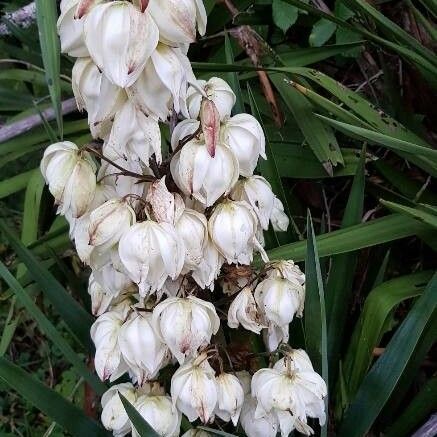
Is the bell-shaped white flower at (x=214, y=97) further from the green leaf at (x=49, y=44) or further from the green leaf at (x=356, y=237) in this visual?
the green leaf at (x=356, y=237)

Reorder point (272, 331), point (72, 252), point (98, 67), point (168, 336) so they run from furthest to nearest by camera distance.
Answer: point (72, 252) → point (272, 331) → point (168, 336) → point (98, 67)

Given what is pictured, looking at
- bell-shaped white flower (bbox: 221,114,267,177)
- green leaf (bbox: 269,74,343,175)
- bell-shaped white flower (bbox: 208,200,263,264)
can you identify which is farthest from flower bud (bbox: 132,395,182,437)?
green leaf (bbox: 269,74,343,175)

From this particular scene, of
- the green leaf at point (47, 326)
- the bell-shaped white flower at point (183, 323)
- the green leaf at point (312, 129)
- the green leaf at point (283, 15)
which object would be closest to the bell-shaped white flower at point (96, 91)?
the bell-shaped white flower at point (183, 323)

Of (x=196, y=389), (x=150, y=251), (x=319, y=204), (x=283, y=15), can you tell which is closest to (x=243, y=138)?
(x=150, y=251)

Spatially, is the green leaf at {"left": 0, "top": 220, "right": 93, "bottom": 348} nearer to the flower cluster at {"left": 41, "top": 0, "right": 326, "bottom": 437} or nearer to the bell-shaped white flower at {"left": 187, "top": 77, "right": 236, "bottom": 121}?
the flower cluster at {"left": 41, "top": 0, "right": 326, "bottom": 437}

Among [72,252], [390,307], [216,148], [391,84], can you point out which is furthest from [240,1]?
[216,148]

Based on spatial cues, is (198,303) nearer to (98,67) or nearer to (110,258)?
(110,258)
